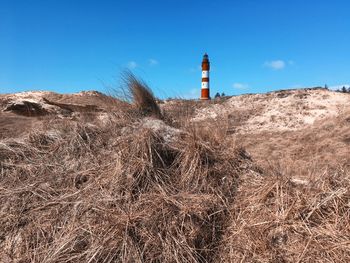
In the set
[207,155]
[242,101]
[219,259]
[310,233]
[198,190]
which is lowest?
[219,259]

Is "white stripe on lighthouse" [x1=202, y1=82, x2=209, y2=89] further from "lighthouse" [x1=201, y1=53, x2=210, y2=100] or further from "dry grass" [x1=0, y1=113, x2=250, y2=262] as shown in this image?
"dry grass" [x1=0, y1=113, x2=250, y2=262]

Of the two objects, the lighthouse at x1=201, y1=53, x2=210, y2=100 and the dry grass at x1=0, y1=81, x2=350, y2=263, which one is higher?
the lighthouse at x1=201, y1=53, x2=210, y2=100

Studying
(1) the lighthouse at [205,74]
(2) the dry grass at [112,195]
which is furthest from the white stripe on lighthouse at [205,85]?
(2) the dry grass at [112,195]

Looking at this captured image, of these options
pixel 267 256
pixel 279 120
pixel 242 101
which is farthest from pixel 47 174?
pixel 242 101

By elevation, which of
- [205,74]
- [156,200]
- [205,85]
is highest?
[205,74]

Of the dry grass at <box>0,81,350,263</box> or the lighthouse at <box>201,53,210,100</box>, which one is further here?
the lighthouse at <box>201,53,210,100</box>

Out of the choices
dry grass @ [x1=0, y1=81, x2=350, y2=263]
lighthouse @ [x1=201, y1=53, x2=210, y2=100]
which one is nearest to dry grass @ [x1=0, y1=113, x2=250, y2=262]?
dry grass @ [x1=0, y1=81, x2=350, y2=263]

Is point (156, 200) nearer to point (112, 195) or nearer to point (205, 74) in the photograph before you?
point (112, 195)

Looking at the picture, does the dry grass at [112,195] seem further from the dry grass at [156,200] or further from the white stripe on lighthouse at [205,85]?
the white stripe on lighthouse at [205,85]

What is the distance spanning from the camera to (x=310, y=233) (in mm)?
2682

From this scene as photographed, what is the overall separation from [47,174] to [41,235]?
82 centimetres

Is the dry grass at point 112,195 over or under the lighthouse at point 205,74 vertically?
under

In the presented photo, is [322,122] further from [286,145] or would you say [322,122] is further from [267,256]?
[267,256]

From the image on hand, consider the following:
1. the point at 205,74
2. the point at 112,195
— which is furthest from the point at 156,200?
the point at 205,74
